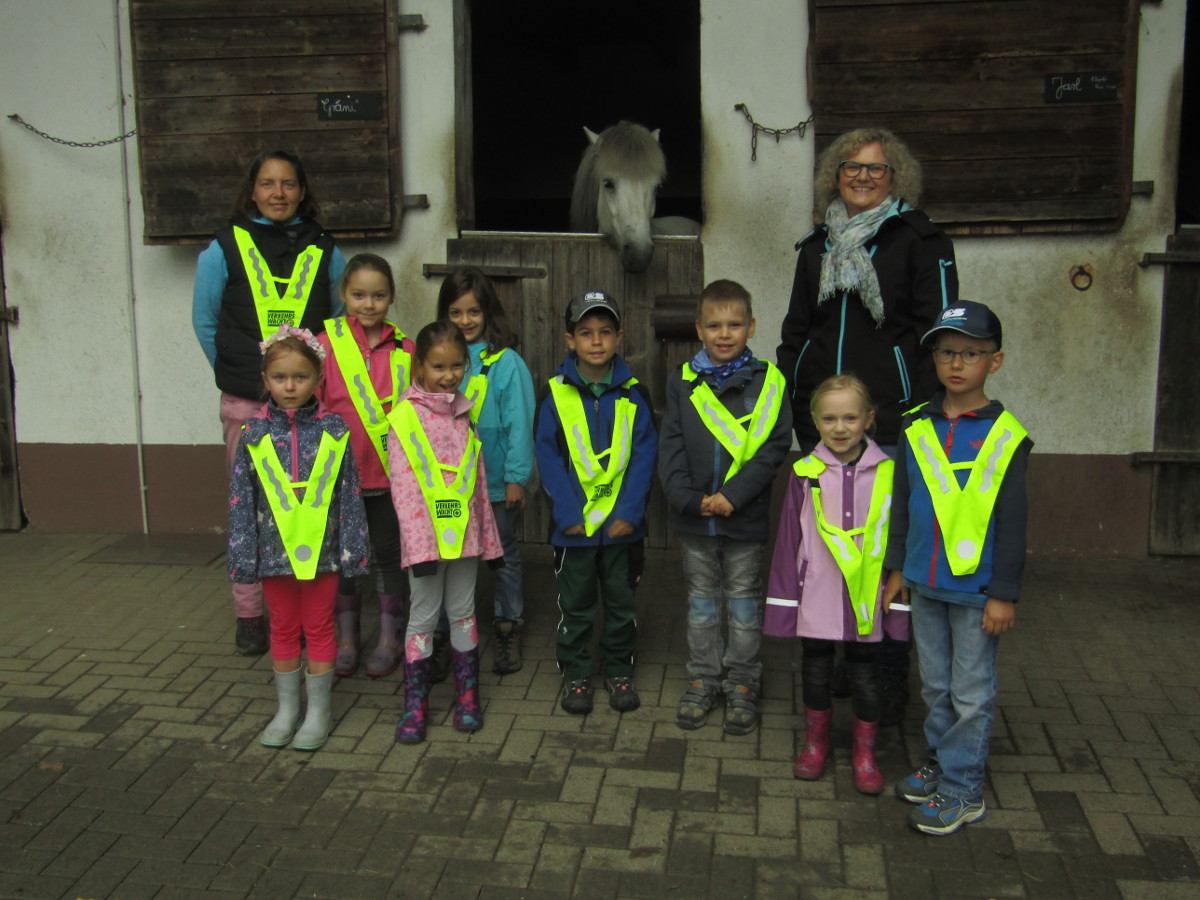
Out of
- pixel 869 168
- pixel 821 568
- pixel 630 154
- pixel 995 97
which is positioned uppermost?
pixel 995 97

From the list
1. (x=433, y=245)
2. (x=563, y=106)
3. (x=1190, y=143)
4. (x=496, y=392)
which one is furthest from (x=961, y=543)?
(x=563, y=106)

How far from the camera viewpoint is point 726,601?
4043mm

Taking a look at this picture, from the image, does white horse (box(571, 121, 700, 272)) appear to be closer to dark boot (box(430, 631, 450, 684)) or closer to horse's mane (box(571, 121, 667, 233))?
horse's mane (box(571, 121, 667, 233))

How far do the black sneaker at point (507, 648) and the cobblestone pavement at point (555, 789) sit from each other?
0.08 metres

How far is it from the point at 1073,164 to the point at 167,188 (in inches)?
180

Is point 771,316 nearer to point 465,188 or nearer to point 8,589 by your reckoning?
point 465,188

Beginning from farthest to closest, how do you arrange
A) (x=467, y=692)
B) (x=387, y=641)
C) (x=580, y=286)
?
(x=580, y=286), (x=387, y=641), (x=467, y=692)

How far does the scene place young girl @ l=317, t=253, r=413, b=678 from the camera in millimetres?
4168

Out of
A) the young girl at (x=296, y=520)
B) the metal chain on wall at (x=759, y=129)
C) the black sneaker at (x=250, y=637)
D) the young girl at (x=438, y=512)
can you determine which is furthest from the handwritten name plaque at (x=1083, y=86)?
the black sneaker at (x=250, y=637)

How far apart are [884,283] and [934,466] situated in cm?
88

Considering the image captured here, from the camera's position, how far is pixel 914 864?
9.97ft

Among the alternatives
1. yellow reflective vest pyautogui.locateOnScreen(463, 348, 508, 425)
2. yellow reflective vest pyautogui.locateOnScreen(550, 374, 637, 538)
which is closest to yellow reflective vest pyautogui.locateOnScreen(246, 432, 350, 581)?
yellow reflective vest pyautogui.locateOnScreen(463, 348, 508, 425)

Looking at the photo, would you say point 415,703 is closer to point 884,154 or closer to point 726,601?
point 726,601

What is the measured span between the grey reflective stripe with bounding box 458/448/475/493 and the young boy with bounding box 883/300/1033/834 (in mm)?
1470
